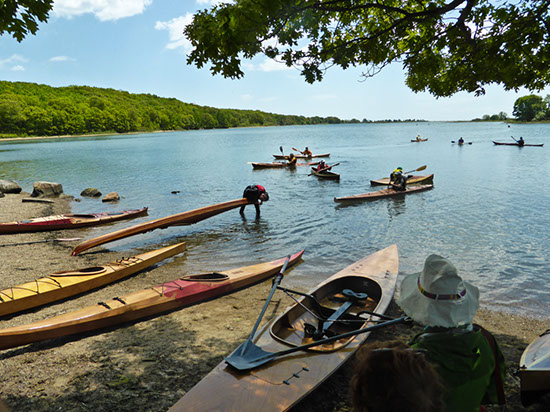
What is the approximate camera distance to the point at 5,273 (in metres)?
8.87

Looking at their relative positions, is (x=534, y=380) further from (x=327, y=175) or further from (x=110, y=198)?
(x=327, y=175)

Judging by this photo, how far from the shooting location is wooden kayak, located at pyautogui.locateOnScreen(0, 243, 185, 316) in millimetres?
6604

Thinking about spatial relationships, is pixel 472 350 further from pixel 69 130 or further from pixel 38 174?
pixel 69 130

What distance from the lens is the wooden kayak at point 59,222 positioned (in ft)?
39.9

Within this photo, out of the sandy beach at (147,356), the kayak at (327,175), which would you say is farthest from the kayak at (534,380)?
the kayak at (327,175)

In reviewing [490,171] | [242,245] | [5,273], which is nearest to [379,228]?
[242,245]

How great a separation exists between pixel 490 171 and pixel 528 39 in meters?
28.2

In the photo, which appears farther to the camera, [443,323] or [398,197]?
[398,197]

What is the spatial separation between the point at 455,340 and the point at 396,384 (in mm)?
964

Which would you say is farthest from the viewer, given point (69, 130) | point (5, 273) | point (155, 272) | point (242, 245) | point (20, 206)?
point (69, 130)

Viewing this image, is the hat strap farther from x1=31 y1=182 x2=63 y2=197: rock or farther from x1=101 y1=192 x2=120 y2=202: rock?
x1=31 y1=182 x2=63 y2=197: rock

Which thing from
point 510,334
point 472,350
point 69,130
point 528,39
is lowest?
point 510,334

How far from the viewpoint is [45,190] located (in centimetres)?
2156

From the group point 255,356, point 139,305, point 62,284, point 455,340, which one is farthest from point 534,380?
point 62,284
